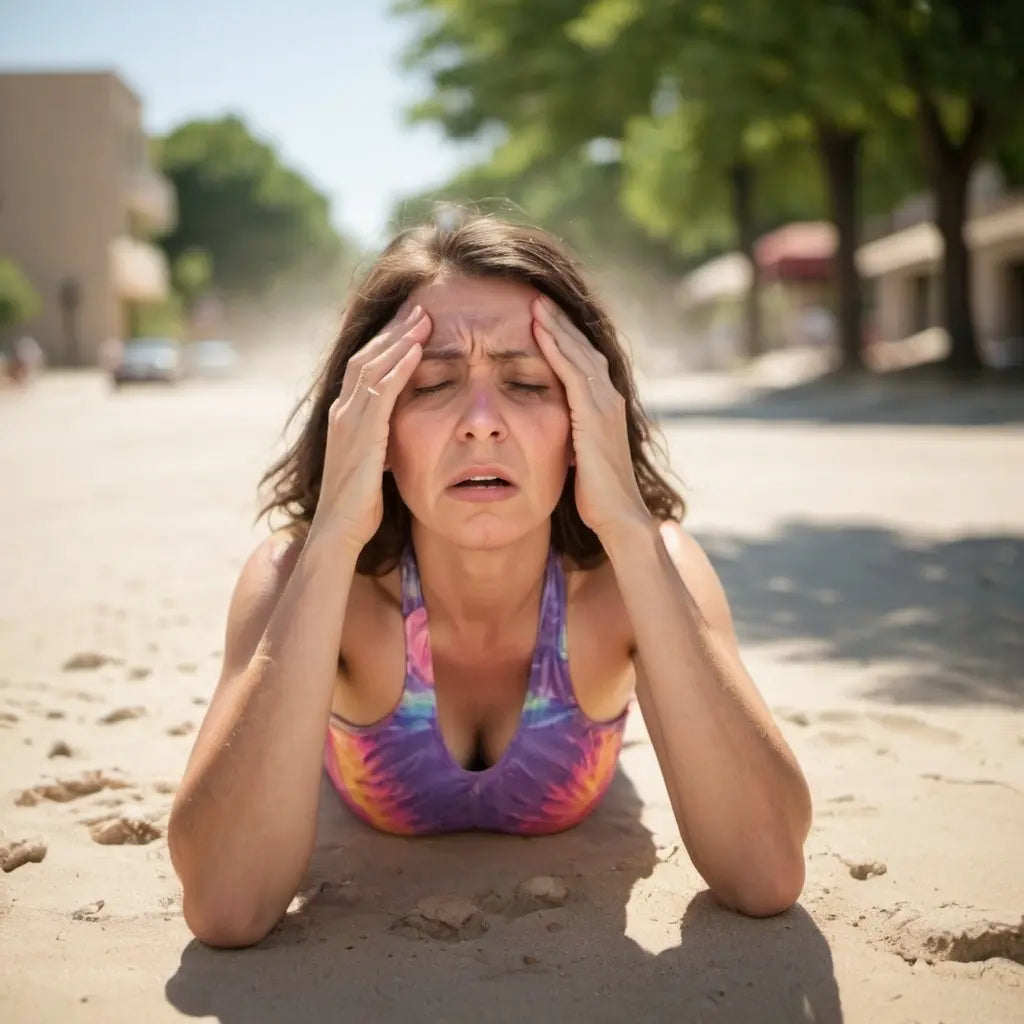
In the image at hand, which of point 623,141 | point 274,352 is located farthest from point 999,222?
point 274,352

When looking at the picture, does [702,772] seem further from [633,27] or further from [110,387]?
[110,387]

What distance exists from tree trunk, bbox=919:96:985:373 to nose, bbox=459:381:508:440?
56.0 feet

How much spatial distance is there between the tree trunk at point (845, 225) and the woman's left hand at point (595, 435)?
2016cm

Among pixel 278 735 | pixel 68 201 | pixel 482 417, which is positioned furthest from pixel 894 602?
pixel 68 201

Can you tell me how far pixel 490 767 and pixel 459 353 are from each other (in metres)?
0.96

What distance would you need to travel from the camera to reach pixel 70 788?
3250 mm

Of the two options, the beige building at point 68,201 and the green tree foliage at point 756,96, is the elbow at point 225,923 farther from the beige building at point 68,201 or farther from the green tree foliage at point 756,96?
the beige building at point 68,201

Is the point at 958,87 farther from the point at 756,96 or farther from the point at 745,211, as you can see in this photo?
the point at 745,211

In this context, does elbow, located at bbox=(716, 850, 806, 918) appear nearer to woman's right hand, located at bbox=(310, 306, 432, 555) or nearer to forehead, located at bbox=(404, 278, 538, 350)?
woman's right hand, located at bbox=(310, 306, 432, 555)

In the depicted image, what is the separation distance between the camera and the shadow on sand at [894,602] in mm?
4355

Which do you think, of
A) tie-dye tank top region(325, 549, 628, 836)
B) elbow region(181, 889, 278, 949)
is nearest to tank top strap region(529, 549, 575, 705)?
tie-dye tank top region(325, 549, 628, 836)

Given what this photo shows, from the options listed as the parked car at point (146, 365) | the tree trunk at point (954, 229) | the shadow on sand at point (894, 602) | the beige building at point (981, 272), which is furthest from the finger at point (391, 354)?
the parked car at point (146, 365)

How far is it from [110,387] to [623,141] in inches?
574

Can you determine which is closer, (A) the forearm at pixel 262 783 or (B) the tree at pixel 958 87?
(A) the forearm at pixel 262 783
